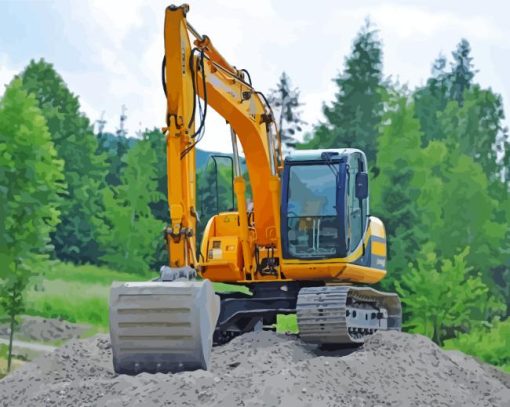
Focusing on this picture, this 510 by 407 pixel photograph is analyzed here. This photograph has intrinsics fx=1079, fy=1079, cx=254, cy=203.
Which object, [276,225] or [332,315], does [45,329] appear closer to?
[276,225]

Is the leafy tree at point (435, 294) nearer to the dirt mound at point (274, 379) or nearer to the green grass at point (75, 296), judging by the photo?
the green grass at point (75, 296)

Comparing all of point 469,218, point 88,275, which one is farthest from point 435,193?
point 88,275

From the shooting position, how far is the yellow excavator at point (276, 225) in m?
14.2

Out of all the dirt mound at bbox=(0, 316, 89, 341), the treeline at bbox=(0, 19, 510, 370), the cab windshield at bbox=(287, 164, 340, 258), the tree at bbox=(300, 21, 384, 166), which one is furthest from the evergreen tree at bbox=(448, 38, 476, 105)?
the cab windshield at bbox=(287, 164, 340, 258)

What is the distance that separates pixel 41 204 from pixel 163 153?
1424 inches

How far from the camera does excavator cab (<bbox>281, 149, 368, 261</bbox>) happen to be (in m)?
16.7

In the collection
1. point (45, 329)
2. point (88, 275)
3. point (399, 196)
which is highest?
point (399, 196)

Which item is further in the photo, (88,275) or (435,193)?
(88,275)

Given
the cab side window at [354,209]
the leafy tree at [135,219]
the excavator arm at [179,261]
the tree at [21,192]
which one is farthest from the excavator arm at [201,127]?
the leafy tree at [135,219]

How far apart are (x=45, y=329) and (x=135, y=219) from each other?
23.8 metres

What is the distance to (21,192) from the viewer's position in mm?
28766

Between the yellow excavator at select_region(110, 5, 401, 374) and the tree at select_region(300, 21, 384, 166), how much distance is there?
2850 centimetres

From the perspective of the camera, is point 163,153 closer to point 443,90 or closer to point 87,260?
point 87,260

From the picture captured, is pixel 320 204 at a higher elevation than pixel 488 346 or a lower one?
higher
